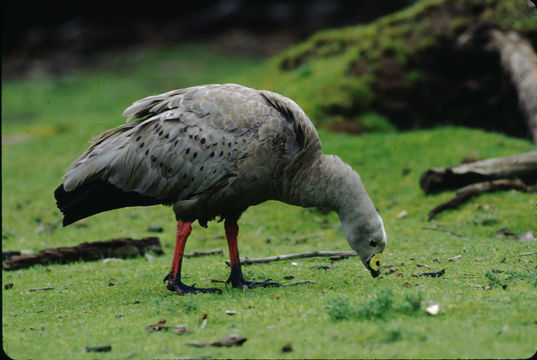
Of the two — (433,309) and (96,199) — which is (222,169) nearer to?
(96,199)

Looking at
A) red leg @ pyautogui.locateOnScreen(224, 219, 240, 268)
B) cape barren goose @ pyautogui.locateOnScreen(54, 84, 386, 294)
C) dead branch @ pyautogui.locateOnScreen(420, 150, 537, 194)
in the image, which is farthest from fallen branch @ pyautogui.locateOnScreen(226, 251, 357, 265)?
dead branch @ pyautogui.locateOnScreen(420, 150, 537, 194)

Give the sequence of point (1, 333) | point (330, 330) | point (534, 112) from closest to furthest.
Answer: point (330, 330), point (1, 333), point (534, 112)

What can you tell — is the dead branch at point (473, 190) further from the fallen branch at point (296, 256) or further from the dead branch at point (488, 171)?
the fallen branch at point (296, 256)

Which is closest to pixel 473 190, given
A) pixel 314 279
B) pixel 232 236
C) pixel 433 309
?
pixel 314 279

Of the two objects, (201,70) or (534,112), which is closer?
(534,112)

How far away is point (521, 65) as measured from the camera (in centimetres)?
1143

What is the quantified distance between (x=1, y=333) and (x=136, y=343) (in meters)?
1.49

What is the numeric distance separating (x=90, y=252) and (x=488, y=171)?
5.80 metres

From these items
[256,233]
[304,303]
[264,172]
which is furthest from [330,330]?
[256,233]

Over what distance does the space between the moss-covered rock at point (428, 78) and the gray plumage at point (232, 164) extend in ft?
20.7

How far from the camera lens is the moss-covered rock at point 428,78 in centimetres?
1270

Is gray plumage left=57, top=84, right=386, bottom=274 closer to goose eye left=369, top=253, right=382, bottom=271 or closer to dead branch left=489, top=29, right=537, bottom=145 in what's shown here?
goose eye left=369, top=253, right=382, bottom=271

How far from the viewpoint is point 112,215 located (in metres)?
10.9

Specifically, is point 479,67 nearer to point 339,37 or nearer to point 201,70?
point 339,37
